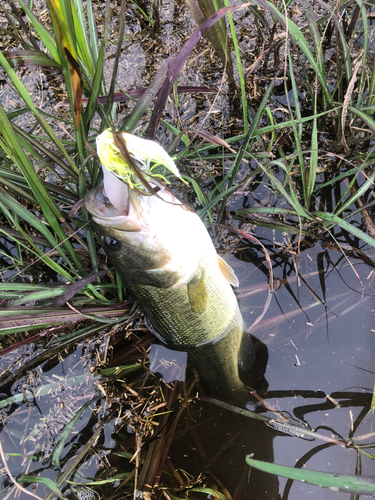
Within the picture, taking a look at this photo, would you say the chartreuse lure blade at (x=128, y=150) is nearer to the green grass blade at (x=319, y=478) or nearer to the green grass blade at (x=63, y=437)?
the green grass blade at (x=319, y=478)

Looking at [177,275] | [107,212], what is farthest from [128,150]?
[177,275]

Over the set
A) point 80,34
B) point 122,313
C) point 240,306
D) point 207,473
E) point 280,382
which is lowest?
point 207,473

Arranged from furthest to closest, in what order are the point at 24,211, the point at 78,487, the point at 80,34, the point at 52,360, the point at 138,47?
the point at 138,47, the point at 52,360, the point at 78,487, the point at 24,211, the point at 80,34

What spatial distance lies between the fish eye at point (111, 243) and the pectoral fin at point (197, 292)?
1.55ft

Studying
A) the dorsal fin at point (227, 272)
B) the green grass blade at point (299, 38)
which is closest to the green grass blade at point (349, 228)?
the dorsal fin at point (227, 272)

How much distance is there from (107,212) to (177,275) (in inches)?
19.8

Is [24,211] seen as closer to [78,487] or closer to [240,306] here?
[240,306]

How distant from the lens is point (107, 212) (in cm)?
154

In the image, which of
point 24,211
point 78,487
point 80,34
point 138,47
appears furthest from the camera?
point 138,47

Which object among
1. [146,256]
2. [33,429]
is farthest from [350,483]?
[33,429]

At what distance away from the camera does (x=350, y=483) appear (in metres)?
1.10

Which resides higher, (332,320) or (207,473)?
(332,320)

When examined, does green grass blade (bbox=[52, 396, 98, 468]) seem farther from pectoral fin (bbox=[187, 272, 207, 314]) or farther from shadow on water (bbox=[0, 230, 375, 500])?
pectoral fin (bbox=[187, 272, 207, 314])

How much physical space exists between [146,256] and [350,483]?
1.18 meters
